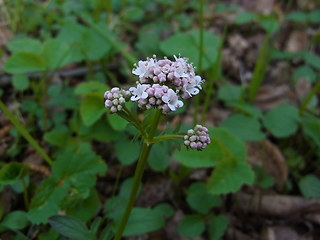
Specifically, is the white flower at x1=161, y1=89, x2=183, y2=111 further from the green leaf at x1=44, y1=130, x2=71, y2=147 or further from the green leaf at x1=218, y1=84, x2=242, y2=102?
the green leaf at x1=218, y1=84, x2=242, y2=102

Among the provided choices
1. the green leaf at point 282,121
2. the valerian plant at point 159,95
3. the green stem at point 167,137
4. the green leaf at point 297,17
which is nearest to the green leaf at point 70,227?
the valerian plant at point 159,95

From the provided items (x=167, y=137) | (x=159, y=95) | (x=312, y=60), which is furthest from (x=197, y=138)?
(x=312, y=60)

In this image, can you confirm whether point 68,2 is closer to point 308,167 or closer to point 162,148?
point 162,148

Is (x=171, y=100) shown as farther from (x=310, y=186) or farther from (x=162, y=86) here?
(x=310, y=186)

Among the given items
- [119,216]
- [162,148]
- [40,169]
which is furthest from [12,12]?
[119,216]

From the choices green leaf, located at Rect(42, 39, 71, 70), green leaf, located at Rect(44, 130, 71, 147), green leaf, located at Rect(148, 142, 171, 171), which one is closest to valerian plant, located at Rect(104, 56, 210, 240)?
green leaf, located at Rect(148, 142, 171, 171)

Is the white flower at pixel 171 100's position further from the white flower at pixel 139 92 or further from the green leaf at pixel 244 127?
the green leaf at pixel 244 127
